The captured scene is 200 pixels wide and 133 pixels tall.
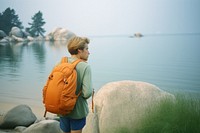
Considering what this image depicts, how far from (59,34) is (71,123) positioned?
46493mm

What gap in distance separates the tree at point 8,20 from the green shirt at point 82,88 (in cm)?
3450

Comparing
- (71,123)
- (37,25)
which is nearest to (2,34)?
(37,25)

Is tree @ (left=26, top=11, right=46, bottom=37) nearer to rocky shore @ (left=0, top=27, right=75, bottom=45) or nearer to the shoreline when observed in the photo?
rocky shore @ (left=0, top=27, right=75, bottom=45)

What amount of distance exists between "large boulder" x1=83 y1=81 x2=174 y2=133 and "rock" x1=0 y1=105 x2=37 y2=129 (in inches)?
54.9

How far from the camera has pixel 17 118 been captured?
168 inches

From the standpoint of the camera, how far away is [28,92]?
8.62 meters

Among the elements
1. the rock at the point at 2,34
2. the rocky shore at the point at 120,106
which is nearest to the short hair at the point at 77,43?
the rocky shore at the point at 120,106

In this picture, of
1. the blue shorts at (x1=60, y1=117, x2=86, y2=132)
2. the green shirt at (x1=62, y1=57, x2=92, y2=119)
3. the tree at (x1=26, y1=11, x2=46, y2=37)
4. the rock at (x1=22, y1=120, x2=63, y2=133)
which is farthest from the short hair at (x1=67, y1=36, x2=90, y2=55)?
the tree at (x1=26, y1=11, x2=46, y2=37)

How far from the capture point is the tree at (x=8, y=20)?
35.0 m

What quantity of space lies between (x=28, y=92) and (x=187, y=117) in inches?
258

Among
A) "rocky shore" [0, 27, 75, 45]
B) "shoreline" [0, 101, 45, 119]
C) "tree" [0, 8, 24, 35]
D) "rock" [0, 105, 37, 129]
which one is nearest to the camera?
"rock" [0, 105, 37, 129]

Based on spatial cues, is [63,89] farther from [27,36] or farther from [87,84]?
[27,36]

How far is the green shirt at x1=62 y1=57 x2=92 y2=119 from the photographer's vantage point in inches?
76.1

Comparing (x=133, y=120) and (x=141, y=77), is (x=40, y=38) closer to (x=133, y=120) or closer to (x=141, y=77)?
(x=141, y=77)
